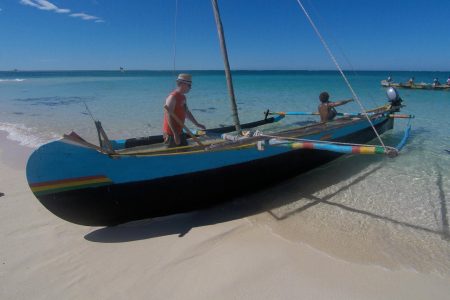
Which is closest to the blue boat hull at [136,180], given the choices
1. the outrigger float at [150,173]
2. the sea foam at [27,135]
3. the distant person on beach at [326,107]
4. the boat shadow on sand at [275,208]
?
the outrigger float at [150,173]

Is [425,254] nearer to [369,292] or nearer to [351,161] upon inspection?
[369,292]

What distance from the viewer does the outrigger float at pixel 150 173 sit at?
3479 mm

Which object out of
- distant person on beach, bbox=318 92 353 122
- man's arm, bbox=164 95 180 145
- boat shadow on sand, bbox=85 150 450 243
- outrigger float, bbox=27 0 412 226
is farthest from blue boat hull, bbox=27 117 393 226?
distant person on beach, bbox=318 92 353 122

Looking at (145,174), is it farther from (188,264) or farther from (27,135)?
(27,135)

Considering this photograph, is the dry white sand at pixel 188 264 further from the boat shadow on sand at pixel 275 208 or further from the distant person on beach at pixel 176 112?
the distant person on beach at pixel 176 112

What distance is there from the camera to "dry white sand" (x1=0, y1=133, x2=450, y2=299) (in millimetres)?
3029

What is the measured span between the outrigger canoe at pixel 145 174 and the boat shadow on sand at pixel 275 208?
6.0 inches

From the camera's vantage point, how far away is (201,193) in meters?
4.48

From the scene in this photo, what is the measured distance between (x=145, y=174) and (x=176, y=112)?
115cm

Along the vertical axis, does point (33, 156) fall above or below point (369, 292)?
above

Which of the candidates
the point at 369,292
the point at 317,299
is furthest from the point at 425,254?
the point at 317,299

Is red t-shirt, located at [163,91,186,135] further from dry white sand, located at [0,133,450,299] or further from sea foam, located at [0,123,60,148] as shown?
sea foam, located at [0,123,60,148]

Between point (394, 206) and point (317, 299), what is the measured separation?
2849 mm

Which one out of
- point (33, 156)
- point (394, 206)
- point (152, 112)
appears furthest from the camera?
point (152, 112)
